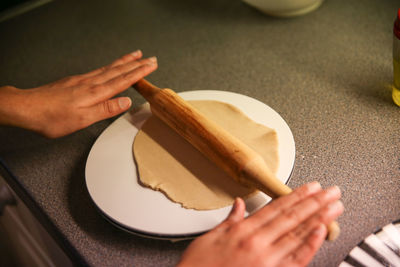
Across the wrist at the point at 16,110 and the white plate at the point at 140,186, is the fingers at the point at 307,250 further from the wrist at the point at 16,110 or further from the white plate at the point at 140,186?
the wrist at the point at 16,110

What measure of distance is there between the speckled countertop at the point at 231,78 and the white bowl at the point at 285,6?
0.03 meters

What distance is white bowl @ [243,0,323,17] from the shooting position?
1.23 meters

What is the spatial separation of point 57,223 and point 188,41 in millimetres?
793

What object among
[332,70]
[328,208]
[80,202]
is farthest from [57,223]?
[332,70]

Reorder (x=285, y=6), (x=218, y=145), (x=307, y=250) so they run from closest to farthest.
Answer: (x=307, y=250) → (x=218, y=145) → (x=285, y=6)

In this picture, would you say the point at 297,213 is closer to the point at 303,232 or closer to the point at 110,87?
the point at 303,232

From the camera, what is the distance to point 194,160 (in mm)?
806

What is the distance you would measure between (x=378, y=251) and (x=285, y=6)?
0.90 m

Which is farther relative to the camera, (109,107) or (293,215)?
(109,107)

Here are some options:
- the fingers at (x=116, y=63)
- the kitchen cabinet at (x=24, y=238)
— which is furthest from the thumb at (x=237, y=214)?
the fingers at (x=116, y=63)

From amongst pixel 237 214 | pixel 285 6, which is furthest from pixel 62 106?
pixel 285 6

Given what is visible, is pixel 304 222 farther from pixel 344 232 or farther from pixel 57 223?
pixel 57 223

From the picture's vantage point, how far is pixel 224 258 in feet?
1.79

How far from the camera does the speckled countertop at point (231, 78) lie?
745mm
